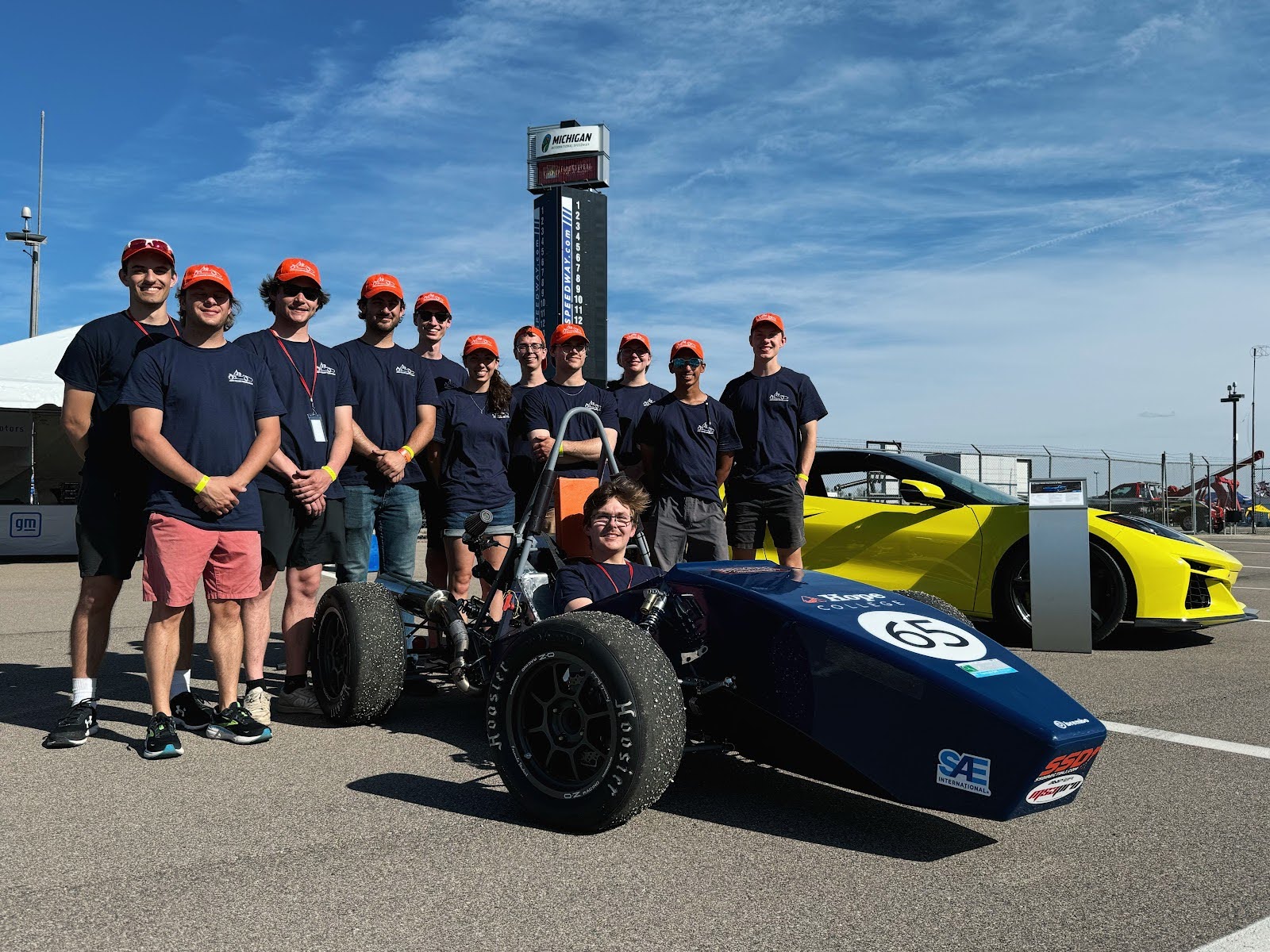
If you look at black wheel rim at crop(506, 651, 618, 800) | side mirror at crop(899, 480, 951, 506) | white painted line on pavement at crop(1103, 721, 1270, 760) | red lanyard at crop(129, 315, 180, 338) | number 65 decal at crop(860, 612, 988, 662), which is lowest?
white painted line on pavement at crop(1103, 721, 1270, 760)

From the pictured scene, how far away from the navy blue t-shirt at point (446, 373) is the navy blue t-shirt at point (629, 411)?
0.84 m

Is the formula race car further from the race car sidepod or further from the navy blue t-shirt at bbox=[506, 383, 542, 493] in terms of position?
the navy blue t-shirt at bbox=[506, 383, 542, 493]

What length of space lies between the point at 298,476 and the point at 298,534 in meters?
0.33

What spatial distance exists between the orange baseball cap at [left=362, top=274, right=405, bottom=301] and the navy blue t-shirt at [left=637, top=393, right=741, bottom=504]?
142 centimetres

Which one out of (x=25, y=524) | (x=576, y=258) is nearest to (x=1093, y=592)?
(x=25, y=524)

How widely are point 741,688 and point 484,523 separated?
1.52m

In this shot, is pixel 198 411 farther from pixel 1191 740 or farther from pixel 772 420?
pixel 1191 740

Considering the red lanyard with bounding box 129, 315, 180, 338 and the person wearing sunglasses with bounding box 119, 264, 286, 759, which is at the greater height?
the red lanyard with bounding box 129, 315, 180, 338

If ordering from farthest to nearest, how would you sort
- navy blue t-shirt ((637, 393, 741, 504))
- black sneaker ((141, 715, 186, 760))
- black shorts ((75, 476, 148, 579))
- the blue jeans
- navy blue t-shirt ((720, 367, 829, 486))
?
navy blue t-shirt ((720, 367, 829, 486)) → navy blue t-shirt ((637, 393, 741, 504)) → the blue jeans → black shorts ((75, 476, 148, 579)) → black sneaker ((141, 715, 186, 760))

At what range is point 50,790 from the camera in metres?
3.45

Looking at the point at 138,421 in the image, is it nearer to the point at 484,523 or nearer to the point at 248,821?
the point at 484,523

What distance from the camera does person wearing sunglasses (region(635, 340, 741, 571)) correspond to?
5559mm

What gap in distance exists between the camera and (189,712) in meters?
4.37

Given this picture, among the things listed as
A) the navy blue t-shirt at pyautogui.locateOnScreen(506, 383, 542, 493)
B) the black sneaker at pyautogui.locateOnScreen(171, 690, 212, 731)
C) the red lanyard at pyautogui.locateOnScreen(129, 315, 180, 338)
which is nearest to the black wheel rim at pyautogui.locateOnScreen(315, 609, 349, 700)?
the black sneaker at pyautogui.locateOnScreen(171, 690, 212, 731)
